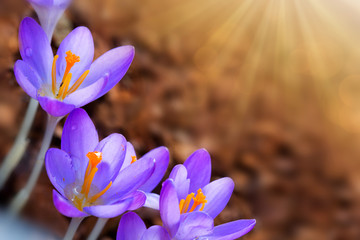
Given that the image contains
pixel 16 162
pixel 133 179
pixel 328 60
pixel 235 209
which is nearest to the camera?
pixel 133 179

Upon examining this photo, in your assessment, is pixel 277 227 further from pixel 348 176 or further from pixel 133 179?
pixel 133 179

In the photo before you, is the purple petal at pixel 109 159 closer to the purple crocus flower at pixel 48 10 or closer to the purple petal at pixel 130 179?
the purple petal at pixel 130 179

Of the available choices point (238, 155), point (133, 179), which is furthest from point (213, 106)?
point (133, 179)

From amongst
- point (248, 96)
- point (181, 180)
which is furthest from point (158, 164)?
point (248, 96)

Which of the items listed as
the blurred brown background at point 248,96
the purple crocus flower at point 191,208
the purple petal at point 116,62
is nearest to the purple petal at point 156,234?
the purple crocus flower at point 191,208

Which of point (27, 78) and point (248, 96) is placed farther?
point (248, 96)

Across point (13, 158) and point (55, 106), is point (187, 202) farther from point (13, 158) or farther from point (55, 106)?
point (13, 158)
